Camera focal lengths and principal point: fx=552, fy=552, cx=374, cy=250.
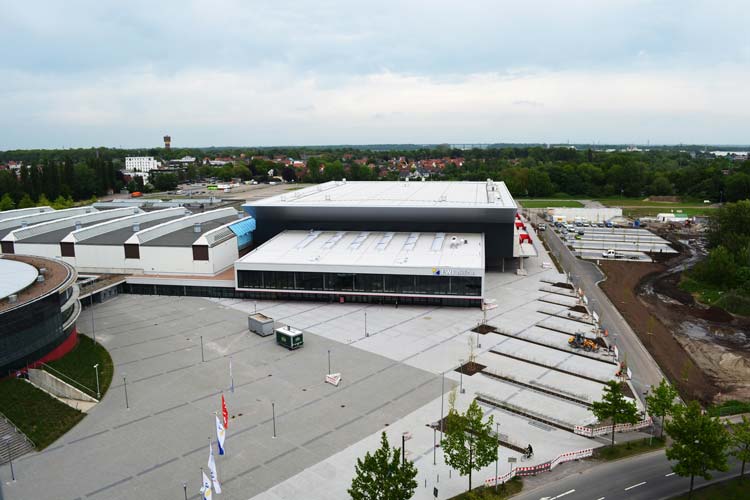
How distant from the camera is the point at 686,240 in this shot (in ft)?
343

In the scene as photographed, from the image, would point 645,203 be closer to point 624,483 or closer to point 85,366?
point 624,483

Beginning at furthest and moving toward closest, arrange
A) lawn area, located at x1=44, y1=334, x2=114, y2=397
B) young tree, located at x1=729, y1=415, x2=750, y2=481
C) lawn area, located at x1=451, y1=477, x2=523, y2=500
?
lawn area, located at x1=44, y1=334, x2=114, y2=397 → young tree, located at x1=729, y1=415, x2=750, y2=481 → lawn area, located at x1=451, y1=477, x2=523, y2=500

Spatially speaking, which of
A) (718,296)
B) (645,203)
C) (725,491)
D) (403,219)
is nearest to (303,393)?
(725,491)

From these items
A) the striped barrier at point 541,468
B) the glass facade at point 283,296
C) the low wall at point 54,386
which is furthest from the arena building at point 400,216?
the striped barrier at point 541,468

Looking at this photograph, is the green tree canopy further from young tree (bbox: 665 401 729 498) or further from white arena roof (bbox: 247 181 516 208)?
young tree (bbox: 665 401 729 498)

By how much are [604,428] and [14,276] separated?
153ft

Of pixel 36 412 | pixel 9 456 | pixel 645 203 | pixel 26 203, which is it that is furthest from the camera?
pixel 645 203

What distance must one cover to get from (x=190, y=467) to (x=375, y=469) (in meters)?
12.0

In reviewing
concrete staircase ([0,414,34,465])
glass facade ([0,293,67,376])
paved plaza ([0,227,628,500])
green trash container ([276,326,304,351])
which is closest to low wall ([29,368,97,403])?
glass facade ([0,293,67,376])

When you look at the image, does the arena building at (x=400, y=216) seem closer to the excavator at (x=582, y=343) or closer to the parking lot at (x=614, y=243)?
the excavator at (x=582, y=343)

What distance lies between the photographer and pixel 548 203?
16012 cm

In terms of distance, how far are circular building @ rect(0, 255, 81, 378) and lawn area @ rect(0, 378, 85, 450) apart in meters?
2.09

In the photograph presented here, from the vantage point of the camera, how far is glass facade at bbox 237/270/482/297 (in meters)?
60.1

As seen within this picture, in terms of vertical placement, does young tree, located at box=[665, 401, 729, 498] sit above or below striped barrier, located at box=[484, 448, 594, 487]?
above
